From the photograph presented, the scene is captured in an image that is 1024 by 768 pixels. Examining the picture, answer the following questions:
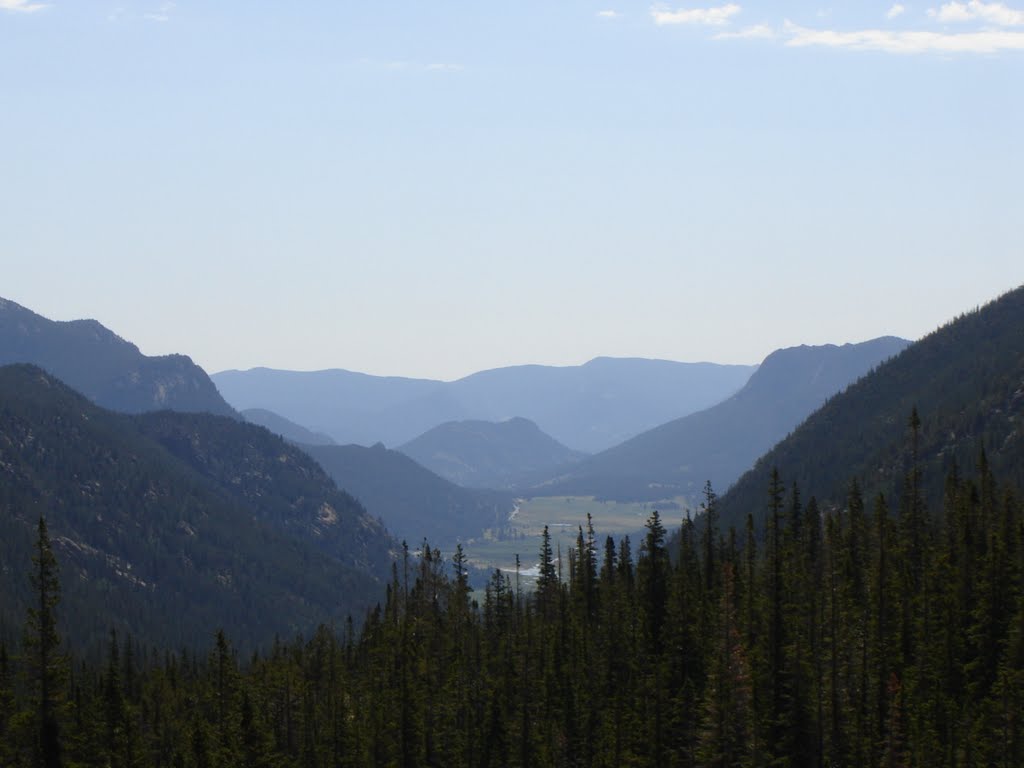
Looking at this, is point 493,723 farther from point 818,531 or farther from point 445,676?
point 818,531

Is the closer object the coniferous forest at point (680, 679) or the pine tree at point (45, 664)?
the pine tree at point (45, 664)

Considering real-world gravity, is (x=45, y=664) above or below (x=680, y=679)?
above

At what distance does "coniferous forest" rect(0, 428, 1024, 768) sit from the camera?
6844cm

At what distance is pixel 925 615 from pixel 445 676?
4731cm

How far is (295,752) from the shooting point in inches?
4326

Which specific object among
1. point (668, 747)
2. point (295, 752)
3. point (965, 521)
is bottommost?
point (295, 752)

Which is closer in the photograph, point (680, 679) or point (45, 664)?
point (45, 664)

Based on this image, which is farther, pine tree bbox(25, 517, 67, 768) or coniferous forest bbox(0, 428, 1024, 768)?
coniferous forest bbox(0, 428, 1024, 768)

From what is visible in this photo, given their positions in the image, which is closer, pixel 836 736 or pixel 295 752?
pixel 836 736

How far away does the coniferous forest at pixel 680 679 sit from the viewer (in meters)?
68.4

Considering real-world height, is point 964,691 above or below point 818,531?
below

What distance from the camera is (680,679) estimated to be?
310 feet

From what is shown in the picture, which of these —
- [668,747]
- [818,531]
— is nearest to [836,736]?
[668,747]

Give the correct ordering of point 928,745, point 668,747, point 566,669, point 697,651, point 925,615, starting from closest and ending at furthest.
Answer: point 928,745, point 668,747, point 925,615, point 697,651, point 566,669
